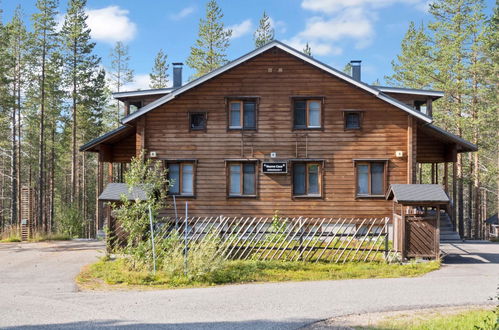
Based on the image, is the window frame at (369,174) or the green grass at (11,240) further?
the green grass at (11,240)

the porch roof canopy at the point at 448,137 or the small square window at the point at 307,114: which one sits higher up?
the small square window at the point at 307,114

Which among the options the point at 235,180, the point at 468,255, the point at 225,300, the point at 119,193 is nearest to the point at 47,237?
the point at 119,193

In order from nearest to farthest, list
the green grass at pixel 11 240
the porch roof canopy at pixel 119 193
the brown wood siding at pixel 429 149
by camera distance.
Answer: the porch roof canopy at pixel 119 193 < the brown wood siding at pixel 429 149 < the green grass at pixel 11 240

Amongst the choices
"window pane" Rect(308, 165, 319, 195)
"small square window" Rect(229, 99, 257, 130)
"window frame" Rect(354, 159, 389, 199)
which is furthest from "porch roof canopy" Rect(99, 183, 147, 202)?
"window frame" Rect(354, 159, 389, 199)

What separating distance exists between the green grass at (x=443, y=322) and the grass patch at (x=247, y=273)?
15.3 ft

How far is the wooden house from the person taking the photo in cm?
2081

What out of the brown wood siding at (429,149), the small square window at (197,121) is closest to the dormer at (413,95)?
the brown wood siding at (429,149)

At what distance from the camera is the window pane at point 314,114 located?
21.2m

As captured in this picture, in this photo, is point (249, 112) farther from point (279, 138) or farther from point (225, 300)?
point (225, 300)

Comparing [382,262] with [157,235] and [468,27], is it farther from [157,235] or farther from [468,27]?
[468,27]

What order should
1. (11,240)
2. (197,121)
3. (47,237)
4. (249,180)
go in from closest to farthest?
(249,180)
(197,121)
(11,240)
(47,237)

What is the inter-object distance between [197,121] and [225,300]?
12.2 metres

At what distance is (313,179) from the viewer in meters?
21.1

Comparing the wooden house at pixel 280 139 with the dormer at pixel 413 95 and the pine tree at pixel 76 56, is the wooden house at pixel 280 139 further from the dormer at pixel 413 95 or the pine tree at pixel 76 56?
the pine tree at pixel 76 56
